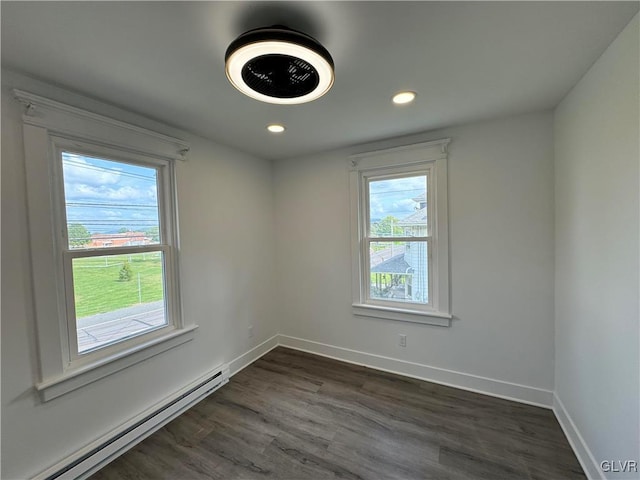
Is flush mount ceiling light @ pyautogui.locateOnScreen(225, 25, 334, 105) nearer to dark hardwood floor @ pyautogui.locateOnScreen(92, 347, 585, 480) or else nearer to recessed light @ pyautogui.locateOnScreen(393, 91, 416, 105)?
recessed light @ pyautogui.locateOnScreen(393, 91, 416, 105)

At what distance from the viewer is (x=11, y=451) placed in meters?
1.45

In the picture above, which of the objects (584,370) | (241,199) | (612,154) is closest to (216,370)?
(241,199)

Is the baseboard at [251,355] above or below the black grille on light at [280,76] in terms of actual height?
below

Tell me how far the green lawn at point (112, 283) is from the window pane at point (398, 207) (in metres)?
2.18

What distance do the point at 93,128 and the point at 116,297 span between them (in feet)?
3.96

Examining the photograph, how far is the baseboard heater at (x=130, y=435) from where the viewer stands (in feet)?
5.34

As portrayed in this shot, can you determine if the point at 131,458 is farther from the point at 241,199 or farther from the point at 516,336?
the point at 516,336

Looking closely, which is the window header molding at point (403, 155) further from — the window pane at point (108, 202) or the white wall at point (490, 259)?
the window pane at point (108, 202)

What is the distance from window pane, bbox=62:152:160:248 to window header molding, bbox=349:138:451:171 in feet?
6.48

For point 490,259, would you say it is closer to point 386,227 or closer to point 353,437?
point 386,227

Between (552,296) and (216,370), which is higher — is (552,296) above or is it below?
above

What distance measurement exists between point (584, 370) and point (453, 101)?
2013 mm

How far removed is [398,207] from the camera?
2838mm

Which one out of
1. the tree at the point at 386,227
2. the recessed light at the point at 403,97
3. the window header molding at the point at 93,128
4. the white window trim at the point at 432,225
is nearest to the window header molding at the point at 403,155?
the white window trim at the point at 432,225
